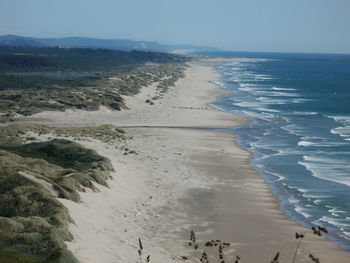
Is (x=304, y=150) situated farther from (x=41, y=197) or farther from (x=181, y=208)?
(x=41, y=197)

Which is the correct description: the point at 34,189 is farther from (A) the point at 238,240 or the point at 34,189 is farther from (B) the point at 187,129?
(B) the point at 187,129

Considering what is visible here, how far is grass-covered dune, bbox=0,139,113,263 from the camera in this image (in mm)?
15656

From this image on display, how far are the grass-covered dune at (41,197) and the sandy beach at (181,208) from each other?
0.74 meters

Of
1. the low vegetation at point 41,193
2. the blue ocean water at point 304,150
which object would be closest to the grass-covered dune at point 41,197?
the low vegetation at point 41,193

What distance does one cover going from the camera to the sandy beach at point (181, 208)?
19062 mm

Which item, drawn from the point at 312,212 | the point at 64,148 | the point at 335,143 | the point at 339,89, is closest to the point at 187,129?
the point at 335,143

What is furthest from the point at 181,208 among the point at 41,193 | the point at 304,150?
the point at 304,150

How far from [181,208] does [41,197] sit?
7.86 metres

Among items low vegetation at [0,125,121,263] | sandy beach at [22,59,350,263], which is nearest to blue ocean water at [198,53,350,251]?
sandy beach at [22,59,350,263]

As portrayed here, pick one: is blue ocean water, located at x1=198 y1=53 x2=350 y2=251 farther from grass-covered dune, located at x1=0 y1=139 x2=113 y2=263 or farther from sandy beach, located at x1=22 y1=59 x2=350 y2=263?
grass-covered dune, located at x1=0 y1=139 x2=113 y2=263

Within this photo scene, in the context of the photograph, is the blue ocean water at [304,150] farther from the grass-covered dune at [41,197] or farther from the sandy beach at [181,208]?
the grass-covered dune at [41,197]

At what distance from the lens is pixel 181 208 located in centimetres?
2500

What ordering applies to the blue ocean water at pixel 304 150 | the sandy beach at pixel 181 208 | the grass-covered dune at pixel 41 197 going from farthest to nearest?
the blue ocean water at pixel 304 150 < the sandy beach at pixel 181 208 < the grass-covered dune at pixel 41 197

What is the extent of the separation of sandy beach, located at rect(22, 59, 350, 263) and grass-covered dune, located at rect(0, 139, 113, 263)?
0.74m
